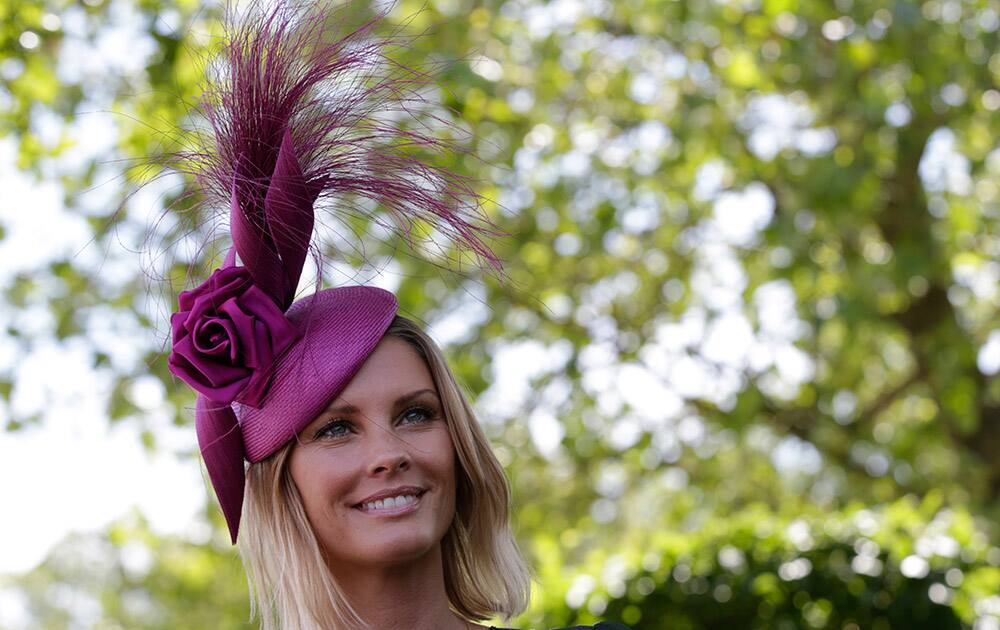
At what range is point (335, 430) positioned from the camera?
7.33 feet

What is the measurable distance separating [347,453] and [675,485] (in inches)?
251

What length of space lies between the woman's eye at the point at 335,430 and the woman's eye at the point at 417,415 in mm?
104

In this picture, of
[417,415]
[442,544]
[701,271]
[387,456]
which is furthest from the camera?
[701,271]

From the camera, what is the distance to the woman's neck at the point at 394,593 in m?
2.31

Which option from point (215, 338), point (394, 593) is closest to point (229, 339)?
point (215, 338)

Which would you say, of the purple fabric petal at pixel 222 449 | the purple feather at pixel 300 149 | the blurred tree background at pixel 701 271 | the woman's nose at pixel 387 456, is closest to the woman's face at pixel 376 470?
the woman's nose at pixel 387 456

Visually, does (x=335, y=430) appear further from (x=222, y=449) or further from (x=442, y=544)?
(x=442, y=544)

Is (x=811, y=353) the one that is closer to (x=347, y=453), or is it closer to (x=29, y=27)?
(x=29, y=27)

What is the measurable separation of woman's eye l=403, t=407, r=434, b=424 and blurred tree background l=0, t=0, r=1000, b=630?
1.91 metres

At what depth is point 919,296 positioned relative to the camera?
7.27 meters

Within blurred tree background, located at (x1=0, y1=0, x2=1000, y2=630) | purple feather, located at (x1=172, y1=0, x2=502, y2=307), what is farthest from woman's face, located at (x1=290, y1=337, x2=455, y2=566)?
blurred tree background, located at (x1=0, y1=0, x2=1000, y2=630)

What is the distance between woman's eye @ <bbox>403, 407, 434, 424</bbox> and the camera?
89.7 inches

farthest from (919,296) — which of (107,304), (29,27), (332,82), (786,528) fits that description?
(332,82)

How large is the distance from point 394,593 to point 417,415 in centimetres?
31
